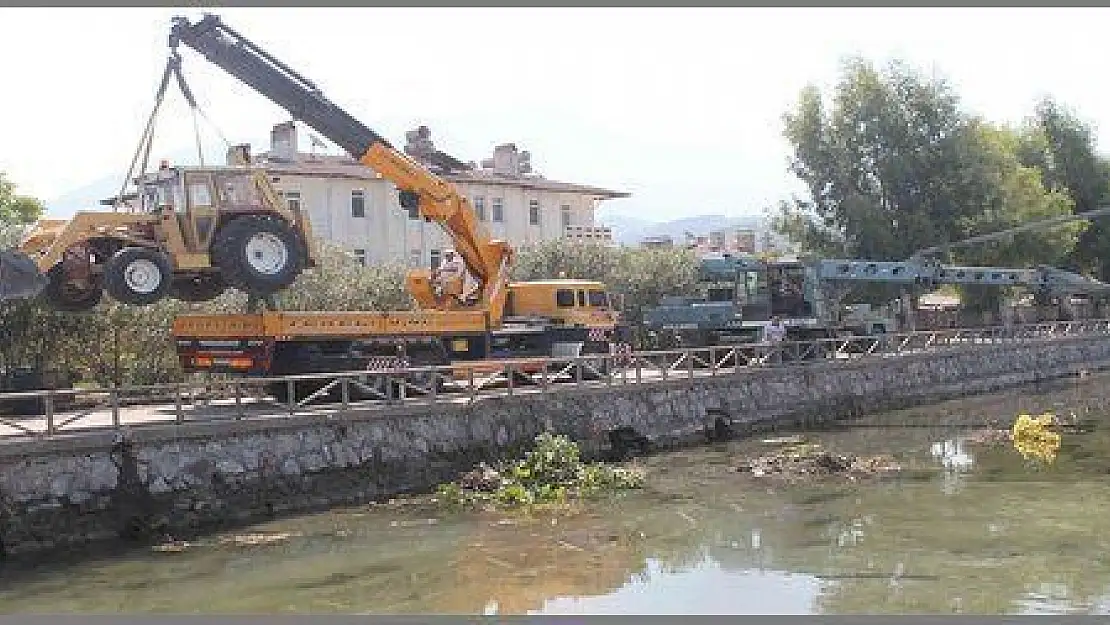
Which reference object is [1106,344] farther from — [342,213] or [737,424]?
[342,213]

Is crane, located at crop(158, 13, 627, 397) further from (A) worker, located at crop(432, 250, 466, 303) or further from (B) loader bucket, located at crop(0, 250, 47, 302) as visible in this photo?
(B) loader bucket, located at crop(0, 250, 47, 302)

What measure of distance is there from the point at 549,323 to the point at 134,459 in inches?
428

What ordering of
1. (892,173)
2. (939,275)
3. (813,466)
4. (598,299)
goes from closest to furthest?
(813,466)
(598,299)
(939,275)
(892,173)

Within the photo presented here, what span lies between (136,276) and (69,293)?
1341 millimetres

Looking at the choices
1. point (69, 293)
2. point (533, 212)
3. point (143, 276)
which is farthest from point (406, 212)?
point (143, 276)

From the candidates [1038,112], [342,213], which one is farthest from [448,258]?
[1038,112]

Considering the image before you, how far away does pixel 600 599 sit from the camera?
12.4m

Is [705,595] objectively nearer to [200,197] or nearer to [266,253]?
[266,253]

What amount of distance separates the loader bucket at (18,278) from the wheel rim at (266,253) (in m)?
3.33

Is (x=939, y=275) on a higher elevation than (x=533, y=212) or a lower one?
lower

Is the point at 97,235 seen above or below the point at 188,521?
above

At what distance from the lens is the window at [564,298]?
25.7 m

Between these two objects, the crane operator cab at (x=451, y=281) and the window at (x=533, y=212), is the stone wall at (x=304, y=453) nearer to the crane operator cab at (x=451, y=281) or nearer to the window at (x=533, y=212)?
the crane operator cab at (x=451, y=281)

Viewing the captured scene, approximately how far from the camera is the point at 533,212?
173ft
